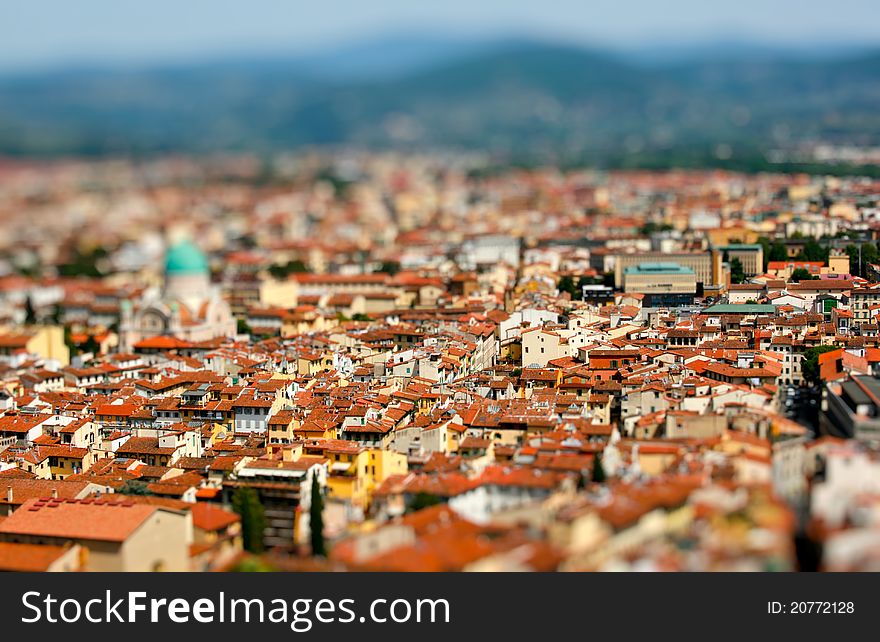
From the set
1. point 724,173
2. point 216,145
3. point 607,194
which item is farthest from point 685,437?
point 216,145

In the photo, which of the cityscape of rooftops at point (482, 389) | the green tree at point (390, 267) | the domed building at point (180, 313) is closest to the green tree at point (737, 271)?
the cityscape of rooftops at point (482, 389)

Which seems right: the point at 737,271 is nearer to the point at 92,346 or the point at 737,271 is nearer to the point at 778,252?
the point at 778,252

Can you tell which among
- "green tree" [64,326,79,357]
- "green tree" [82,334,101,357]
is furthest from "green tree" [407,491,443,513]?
"green tree" [82,334,101,357]

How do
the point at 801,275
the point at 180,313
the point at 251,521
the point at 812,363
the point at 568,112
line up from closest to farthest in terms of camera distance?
the point at 251,521 → the point at 812,363 → the point at 801,275 → the point at 180,313 → the point at 568,112

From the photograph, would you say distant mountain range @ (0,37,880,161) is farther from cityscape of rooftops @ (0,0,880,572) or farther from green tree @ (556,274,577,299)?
green tree @ (556,274,577,299)

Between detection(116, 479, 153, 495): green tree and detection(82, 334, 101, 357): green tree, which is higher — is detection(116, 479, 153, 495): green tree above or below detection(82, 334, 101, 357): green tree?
below

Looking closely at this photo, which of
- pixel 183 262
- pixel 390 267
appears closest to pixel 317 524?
pixel 183 262

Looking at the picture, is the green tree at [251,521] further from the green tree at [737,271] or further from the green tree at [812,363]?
the green tree at [737,271]
